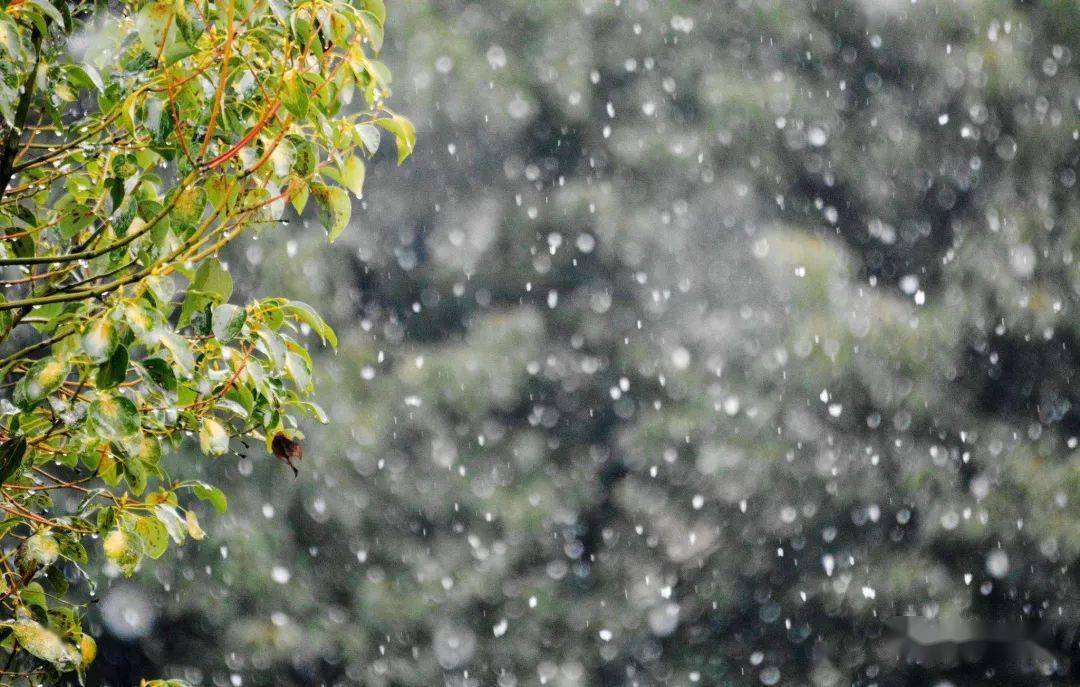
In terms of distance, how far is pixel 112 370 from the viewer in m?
0.97

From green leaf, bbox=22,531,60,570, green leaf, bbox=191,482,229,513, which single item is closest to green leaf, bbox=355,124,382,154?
green leaf, bbox=191,482,229,513

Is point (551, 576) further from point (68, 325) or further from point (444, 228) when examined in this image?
point (68, 325)

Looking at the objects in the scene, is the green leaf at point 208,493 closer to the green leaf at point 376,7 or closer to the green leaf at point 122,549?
the green leaf at point 122,549

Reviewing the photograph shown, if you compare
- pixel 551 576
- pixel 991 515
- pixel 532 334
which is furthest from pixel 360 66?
pixel 991 515

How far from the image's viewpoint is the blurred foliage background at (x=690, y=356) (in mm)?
3490

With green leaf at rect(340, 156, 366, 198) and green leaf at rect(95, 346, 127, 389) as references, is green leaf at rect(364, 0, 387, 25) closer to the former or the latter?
green leaf at rect(340, 156, 366, 198)

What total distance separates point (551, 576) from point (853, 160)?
1695 mm

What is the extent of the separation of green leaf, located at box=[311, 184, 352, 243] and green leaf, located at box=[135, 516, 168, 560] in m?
0.35

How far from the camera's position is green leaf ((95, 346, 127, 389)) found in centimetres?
96

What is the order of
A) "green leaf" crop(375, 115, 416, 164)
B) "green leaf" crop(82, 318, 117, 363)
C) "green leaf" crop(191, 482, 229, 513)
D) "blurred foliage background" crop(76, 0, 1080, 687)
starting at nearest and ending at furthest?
"green leaf" crop(82, 318, 117, 363) → "green leaf" crop(375, 115, 416, 164) → "green leaf" crop(191, 482, 229, 513) → "blurred foliage background" crop(76, 0, 1080, 687)

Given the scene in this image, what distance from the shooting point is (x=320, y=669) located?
350 centimetres

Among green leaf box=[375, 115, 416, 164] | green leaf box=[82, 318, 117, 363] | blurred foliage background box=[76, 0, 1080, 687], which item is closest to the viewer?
green leaf box=[82, 318, 117, 363]

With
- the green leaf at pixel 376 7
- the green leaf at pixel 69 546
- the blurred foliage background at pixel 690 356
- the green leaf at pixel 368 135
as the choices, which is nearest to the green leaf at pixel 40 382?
the green leaf at pixel 69 546

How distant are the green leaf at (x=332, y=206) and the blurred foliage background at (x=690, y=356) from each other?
224 centimetres
